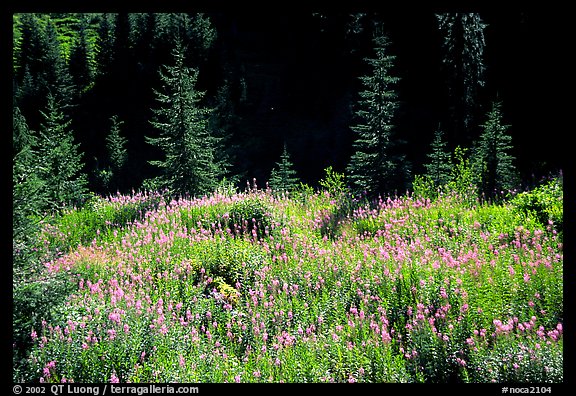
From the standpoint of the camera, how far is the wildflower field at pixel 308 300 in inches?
181

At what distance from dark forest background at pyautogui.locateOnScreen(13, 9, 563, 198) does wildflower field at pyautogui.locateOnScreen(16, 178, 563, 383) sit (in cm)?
375

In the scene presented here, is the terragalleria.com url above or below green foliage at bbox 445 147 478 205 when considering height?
below

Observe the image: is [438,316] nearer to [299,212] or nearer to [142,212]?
[299,212]

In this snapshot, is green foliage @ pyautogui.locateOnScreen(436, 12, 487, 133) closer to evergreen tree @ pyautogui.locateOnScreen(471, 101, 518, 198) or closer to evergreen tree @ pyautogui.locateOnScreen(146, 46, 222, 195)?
evergreen tree @ pyautogui.locateOnScreen(471, 101, 518, 198)

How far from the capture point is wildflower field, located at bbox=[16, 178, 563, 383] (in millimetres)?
4594

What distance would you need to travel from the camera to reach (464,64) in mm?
15586

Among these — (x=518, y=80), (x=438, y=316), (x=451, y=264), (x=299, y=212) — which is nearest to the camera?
(x=438, y=316)

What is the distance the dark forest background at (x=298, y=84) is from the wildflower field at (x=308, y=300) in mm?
3748

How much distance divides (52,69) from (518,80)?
4655cm

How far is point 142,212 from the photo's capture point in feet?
31.6

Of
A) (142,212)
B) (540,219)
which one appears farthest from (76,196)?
(540,219)

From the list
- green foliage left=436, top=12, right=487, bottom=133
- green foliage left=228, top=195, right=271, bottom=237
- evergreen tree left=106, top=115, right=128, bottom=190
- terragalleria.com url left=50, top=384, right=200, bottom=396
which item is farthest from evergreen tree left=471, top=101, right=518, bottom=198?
evergreen tree left=106, top=115, right=128, bottom=190

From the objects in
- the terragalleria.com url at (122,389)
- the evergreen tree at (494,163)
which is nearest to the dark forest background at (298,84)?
the evergreen tree at (494,163)

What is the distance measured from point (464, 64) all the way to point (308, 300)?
13156 mm
